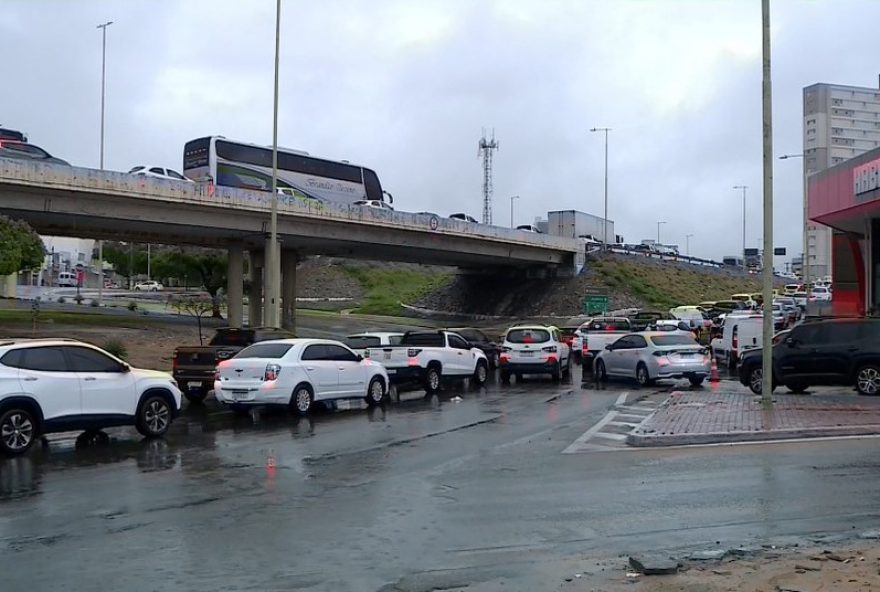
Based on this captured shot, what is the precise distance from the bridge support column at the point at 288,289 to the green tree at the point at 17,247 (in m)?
23.1

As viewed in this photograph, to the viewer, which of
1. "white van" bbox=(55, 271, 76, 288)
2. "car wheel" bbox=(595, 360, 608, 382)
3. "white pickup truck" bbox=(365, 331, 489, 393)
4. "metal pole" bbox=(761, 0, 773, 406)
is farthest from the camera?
"white van" bbox=(55, 271, 76, 288)

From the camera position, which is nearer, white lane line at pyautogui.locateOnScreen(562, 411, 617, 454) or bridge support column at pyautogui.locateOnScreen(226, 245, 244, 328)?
white lane line at pyautogui.locateOnScreen(562, 411, 617, 454)

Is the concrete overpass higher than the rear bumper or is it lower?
higher

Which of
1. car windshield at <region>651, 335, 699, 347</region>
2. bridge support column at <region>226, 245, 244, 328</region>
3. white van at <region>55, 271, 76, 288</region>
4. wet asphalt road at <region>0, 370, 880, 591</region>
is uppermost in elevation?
white van at <region>55, 271, 76, 288</region>

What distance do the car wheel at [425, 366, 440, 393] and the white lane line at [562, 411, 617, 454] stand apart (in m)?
6.43

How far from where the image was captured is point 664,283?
7044cm

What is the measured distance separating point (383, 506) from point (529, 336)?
61.4 ft

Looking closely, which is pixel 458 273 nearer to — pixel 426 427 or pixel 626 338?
pixel 626 338

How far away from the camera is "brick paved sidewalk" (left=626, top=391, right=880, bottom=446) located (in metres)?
13.8

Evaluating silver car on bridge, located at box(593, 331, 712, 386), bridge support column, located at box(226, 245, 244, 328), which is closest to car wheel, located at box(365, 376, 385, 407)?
silver car on bridge, located at box(593, 331, 712, 386)

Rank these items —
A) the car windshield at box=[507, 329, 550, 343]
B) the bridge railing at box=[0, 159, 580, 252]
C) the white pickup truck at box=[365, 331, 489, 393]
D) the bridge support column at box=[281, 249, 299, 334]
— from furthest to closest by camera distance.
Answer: the bridge support column at box=[281, 249, 299, 334] → the bridge railing at box=[0, 159, 580, 252] → the car windshield at box=[507, 329, 550, 343] → the white pickup truck at box=[365, 331, 489, 393]

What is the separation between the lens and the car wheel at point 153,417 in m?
14.9

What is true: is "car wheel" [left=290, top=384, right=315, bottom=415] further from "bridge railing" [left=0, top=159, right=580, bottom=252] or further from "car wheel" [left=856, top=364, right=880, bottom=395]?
"bridge railing" [left=0, top=159, right=580, bottom=252]

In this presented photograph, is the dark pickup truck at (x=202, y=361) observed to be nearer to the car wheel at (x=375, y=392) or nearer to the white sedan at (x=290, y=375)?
the white sedan at (x=290, y=375)
